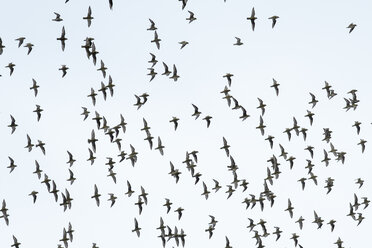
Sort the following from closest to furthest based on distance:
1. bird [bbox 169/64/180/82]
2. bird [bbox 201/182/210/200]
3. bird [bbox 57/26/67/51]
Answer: bird [bbox 57/26/67/51]
bird [bbox 169/64/180/82]
bird [bbox 201/182/210/200]

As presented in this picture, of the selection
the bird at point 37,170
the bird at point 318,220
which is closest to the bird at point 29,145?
the bird at point 37,170

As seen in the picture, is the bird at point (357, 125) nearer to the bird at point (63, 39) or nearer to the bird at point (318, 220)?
the bird at point (318, 220)

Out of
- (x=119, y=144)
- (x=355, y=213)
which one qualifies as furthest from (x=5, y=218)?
(x=355, y=213)

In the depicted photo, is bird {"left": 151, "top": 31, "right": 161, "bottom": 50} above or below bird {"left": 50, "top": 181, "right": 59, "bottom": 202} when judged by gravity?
above

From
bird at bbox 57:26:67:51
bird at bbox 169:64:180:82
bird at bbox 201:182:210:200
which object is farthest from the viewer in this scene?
bird at bbox 201:182:210:200

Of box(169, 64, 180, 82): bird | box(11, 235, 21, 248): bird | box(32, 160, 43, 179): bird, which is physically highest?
box(169, 64, 180, 82): bird

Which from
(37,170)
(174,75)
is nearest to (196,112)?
(174,75)

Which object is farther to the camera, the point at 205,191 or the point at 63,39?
the point at 205,191

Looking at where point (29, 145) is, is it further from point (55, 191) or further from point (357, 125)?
point (357, 125)

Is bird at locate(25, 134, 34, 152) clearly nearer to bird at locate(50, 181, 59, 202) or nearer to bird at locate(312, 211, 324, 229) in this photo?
bird at locate(50, 181, 59, 202)

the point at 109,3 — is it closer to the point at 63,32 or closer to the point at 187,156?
the point at 63,32

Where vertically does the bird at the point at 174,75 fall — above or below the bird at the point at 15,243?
above

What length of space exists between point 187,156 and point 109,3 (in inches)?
971

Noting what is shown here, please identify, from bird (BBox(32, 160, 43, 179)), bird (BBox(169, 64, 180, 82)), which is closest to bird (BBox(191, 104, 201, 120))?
bird (BBox(169, 64, 180, 82))
